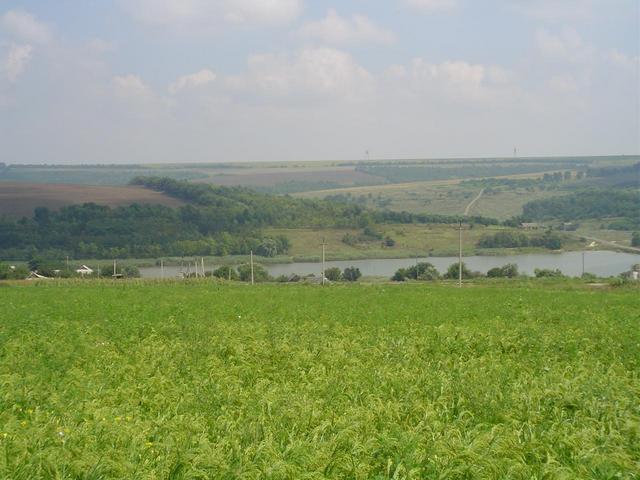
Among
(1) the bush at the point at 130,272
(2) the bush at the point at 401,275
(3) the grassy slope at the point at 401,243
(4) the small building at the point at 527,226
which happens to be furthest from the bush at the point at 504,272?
(4) the small building at the point at 527,226

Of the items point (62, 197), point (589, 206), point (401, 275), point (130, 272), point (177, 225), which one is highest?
point (62, 197)

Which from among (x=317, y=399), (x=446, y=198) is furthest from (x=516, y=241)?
(x=317, y=399)

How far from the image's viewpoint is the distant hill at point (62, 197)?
79.6 m

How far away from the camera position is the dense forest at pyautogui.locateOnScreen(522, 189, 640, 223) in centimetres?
10275

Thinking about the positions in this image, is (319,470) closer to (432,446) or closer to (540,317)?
(432,446)

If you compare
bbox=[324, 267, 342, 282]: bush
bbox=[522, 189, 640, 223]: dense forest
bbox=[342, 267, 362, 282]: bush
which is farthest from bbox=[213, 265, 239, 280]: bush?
bbox=[522, 189, 640, 223]: dense forest

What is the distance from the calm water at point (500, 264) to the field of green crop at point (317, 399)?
43772 millimetres

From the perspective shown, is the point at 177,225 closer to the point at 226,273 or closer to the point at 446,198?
the point at 226,273

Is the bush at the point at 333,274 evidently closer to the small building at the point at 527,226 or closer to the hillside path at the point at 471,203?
the small building at the point at 527,226

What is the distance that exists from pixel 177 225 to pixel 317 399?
74.0 meters

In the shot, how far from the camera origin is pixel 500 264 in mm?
66062

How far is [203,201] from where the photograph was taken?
294 feet

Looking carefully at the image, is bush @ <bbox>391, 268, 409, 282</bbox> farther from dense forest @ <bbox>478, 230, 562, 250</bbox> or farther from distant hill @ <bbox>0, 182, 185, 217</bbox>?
distant hill @ <bbox>0, 182, 185, 217</bbox>

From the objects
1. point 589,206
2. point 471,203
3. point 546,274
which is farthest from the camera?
point 471,203
